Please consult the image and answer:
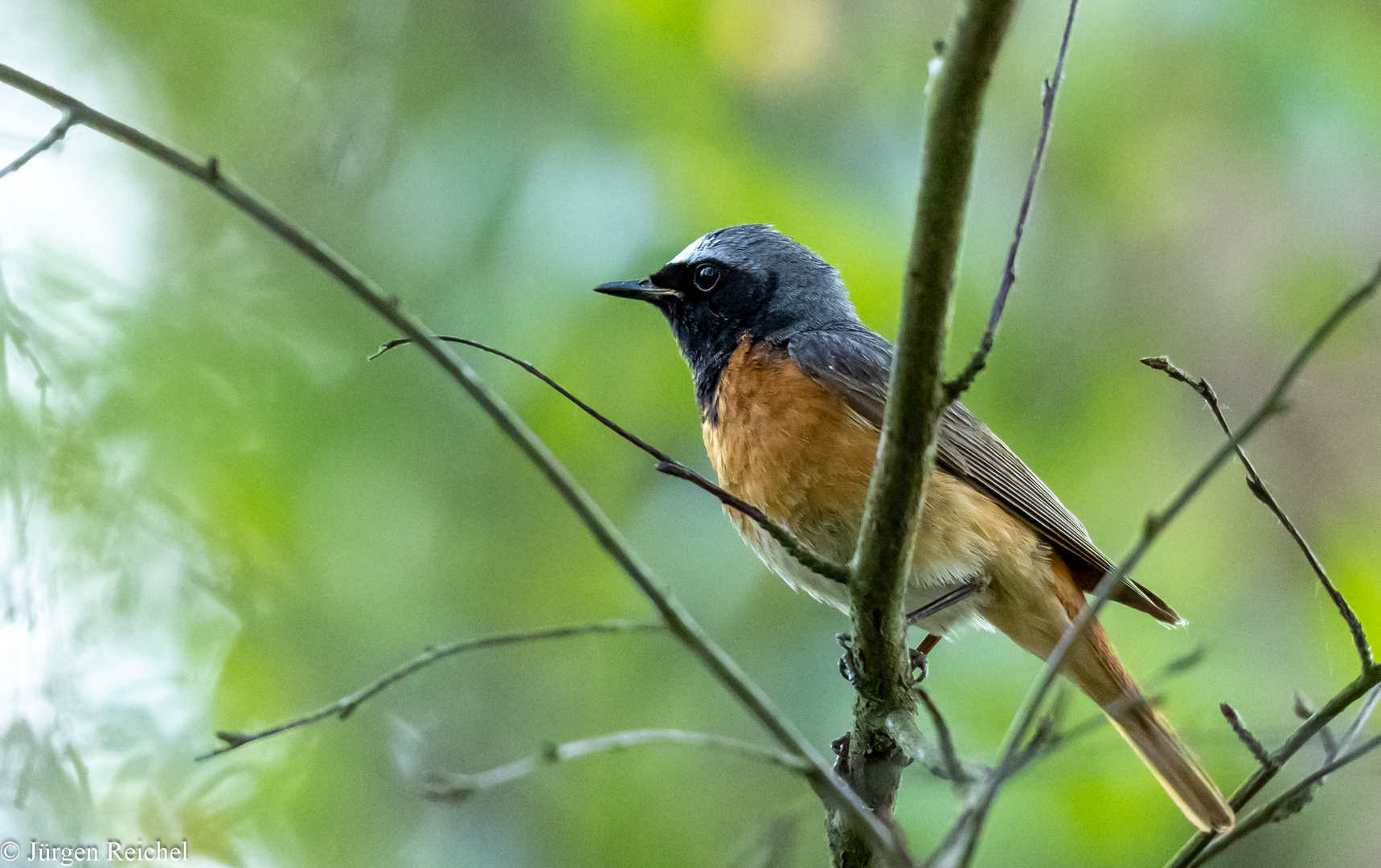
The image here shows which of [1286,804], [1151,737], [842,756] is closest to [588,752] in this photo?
[1286,804]

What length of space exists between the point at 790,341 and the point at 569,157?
1375mm

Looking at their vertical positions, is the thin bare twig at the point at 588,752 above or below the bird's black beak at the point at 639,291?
below

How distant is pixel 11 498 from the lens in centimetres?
364

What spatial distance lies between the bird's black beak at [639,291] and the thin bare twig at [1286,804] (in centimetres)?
304

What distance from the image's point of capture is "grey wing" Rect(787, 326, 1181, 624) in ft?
13.6

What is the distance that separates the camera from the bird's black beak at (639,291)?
15.4 feet

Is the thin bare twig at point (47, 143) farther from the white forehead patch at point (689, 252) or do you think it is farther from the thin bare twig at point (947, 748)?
the white forehead patch at point (689, 252)

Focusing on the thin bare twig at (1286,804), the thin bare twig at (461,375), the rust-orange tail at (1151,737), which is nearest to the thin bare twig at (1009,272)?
the thin bare twig at (461,375)

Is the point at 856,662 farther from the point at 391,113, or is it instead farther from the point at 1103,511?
the point at 391,113

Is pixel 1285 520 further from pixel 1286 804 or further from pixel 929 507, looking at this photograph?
pixel 929 507

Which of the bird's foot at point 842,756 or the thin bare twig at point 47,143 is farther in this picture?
the bird's foot at point 842,756

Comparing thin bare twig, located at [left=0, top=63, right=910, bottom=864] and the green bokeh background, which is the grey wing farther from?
thin bare twig, located at [left=0, top=63, right=910, bottom=864]

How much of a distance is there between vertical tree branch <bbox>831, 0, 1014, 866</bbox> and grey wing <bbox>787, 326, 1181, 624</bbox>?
1.31 meters

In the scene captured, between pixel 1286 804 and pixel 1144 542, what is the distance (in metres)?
1.02
